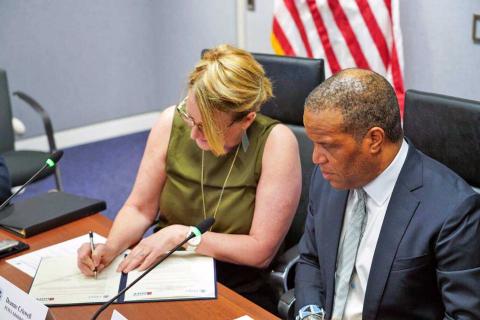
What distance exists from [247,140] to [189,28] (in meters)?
2.92

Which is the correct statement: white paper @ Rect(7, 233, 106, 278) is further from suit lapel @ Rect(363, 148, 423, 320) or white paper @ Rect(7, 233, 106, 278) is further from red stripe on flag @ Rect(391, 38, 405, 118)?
red stripe on flag @ Rect(391, 38, 405, 118)

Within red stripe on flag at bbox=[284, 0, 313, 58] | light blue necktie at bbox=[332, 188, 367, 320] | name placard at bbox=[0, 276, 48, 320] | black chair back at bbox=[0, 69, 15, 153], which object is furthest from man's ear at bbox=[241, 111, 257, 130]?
black chair back at bbox=[0, 69, 15, 153]

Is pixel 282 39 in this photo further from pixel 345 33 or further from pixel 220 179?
pixel 220 179

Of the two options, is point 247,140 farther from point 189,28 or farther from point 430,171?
point 189,28

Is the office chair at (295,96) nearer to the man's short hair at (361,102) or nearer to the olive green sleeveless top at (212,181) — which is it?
the olive green sleeveless top at (212,181)

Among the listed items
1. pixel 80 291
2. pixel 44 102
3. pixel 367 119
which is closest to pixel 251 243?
pixel 80 291

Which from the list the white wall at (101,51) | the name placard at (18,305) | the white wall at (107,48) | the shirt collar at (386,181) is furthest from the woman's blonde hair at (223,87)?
the white wall at (101,51)

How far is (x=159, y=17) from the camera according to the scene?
497cm

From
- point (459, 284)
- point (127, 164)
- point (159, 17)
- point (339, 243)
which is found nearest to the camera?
point (459, 284)

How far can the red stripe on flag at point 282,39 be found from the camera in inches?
139

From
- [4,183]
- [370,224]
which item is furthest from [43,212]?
[370,224]

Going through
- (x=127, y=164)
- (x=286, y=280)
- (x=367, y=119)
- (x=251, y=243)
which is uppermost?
(x=367, y=119)

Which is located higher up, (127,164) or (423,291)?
(423,291)

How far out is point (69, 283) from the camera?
1.70 meters
